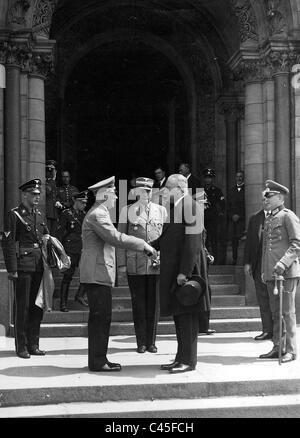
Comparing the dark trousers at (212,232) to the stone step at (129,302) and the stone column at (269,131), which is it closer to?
the stone column at (269,131)

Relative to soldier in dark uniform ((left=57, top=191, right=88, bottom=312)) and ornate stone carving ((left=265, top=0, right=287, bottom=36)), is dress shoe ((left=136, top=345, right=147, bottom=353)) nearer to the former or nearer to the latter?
soldier in dark uniform ((left=57, top=191, right=88, bottom=312))

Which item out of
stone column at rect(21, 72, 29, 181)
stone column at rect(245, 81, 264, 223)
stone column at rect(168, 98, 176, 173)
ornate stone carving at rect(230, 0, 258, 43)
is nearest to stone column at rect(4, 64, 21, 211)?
stone column at rect(21, 72, 29, 181)

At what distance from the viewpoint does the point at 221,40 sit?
53.3ft

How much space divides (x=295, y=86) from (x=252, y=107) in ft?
2.85

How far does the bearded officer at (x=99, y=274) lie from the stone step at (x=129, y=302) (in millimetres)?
3671

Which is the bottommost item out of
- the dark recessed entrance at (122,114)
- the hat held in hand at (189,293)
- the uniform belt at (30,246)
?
the hat held in hand at (189,293)

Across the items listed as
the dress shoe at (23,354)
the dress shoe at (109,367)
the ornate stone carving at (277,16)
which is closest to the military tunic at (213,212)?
the ornate stone carving at (277,16)

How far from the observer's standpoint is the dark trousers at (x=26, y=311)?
8.59 metres

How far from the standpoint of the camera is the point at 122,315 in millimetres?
10930

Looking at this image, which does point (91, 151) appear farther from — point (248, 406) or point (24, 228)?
point (248, 406)

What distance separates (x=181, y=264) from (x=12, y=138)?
5.15 metres

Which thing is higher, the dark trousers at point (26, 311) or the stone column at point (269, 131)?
the stone column at point (269, 131)

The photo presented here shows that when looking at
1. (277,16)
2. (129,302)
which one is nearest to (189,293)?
(129,302)

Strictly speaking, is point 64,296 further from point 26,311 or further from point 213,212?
point 213,212
